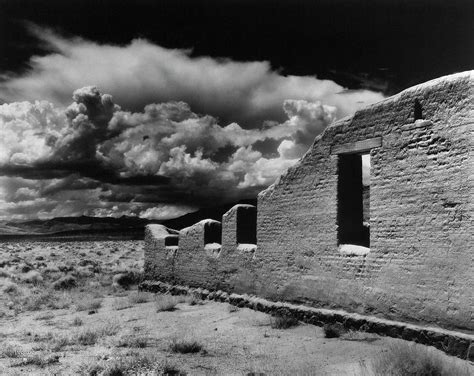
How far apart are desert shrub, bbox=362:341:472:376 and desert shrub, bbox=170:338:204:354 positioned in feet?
9.72

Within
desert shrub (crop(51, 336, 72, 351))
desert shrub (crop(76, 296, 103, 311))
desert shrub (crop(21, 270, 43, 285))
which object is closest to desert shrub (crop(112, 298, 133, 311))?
desert shrub (crop(76, 296, 103, 311))

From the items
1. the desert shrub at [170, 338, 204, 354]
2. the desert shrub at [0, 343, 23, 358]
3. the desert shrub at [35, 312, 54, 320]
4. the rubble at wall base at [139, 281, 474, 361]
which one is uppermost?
the rubble at wall base at [139, 281, 474, 361]

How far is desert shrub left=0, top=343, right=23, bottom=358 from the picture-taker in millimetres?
7466

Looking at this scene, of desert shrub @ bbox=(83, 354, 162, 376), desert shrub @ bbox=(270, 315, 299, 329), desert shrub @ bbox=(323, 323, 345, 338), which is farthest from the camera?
desert shrub @ bbox=(270, 315, 299, 329)

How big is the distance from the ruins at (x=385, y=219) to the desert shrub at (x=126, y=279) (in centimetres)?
682

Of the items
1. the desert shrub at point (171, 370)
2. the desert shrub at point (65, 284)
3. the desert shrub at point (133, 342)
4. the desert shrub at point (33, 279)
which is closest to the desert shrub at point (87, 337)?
the desert shrub at point (133, 342)

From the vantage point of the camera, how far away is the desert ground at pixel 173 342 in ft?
20.3

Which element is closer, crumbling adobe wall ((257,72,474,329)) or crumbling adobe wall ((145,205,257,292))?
crumbling adobe wall ((257,72,474,329))

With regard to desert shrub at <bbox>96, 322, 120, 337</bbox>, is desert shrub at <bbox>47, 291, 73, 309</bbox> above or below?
below

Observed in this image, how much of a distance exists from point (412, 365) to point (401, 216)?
110 inches

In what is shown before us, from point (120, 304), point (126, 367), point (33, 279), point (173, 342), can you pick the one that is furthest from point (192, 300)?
point (33, 279)

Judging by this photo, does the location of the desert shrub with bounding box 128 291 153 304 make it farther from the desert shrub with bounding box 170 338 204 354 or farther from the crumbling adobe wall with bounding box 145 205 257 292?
the desert shrub with bounding box 170 338 204 354

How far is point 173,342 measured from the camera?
25.3 ft

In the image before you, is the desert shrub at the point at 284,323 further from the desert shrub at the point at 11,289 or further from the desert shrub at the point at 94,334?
the desert shrub at the point at 11,289
